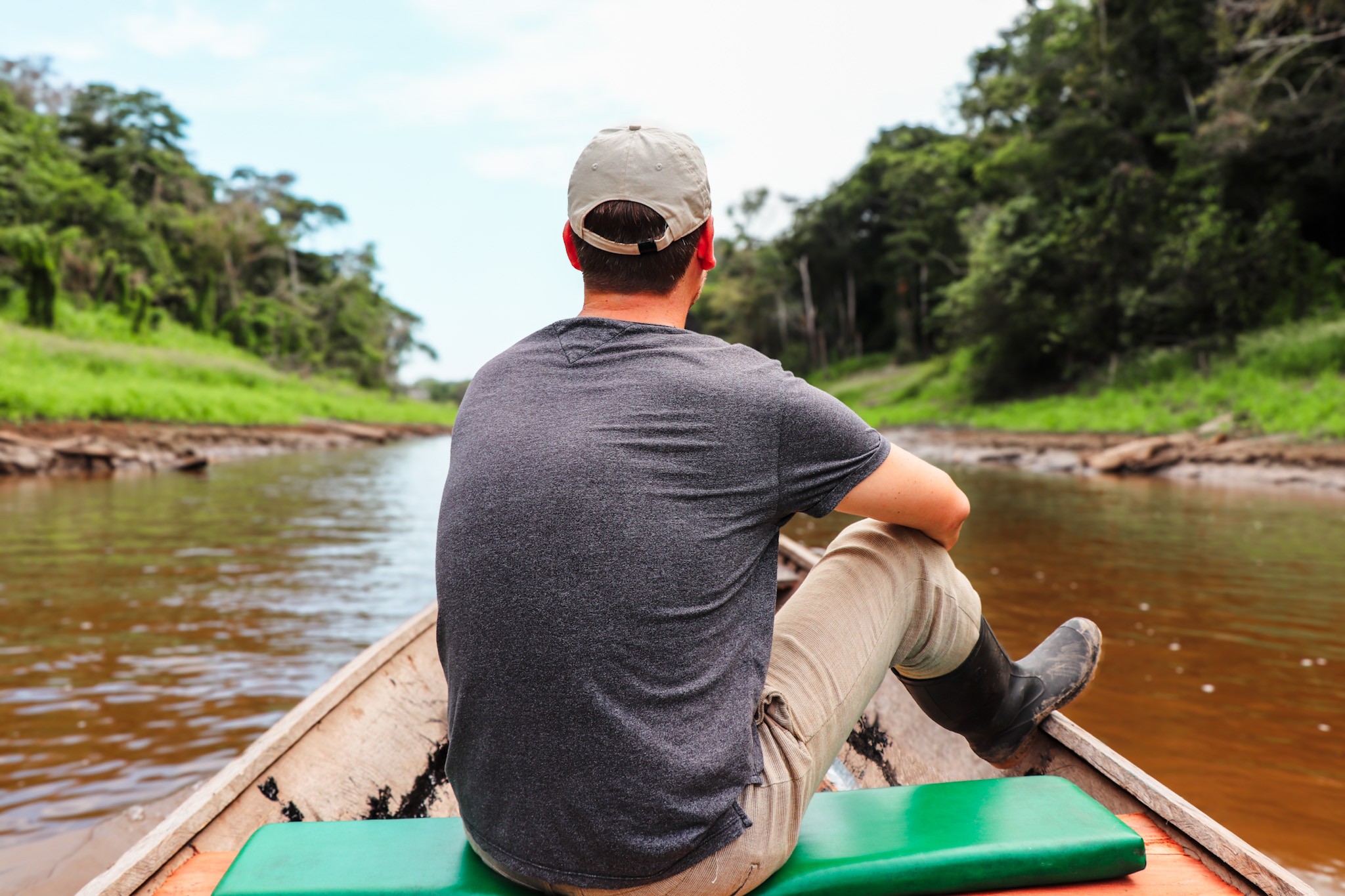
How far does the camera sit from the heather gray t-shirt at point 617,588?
1087 mm

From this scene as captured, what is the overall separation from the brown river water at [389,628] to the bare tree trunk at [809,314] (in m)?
29.3

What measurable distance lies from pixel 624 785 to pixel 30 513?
10.0 m

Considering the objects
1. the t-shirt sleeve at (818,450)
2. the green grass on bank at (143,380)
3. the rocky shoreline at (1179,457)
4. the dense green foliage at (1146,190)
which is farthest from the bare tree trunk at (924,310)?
the t-shirt sleeve at (818,450)

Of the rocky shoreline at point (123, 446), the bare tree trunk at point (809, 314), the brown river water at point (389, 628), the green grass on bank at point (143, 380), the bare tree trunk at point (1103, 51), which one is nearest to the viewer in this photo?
the brown river water at point (389, 628)

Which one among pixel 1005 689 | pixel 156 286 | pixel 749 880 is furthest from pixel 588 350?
pixel 156 286

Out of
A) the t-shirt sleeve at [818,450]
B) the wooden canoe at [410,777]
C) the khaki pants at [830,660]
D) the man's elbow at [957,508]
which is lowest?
the wooden canoe at [410,777]

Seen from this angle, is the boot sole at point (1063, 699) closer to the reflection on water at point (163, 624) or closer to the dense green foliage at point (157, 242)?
the reflection on water at point (163, 624)

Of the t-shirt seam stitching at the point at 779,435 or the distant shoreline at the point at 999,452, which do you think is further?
the distant shoreline at the point at 999,452

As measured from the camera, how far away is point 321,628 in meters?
4.77

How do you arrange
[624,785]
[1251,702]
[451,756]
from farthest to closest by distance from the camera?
1. [1251,702]
2. [451,756]
3. [624,785]

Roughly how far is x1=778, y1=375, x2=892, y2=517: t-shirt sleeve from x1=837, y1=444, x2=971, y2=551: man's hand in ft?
0.11

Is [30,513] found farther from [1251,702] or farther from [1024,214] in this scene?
[1024,214]

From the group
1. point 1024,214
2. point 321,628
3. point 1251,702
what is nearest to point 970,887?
point 1251,702

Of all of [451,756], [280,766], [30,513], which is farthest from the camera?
[30,513]
